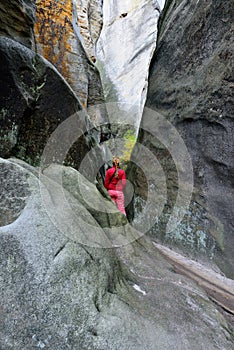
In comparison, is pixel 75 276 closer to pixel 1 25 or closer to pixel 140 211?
pixel 140 211

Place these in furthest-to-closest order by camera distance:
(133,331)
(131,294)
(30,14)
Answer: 1. (30,14)
2. (131,294)
3. (133,331)

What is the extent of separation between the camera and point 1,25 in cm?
493

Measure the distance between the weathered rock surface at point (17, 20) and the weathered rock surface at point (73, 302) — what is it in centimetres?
382

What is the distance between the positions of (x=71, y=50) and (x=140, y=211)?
5.37 meters

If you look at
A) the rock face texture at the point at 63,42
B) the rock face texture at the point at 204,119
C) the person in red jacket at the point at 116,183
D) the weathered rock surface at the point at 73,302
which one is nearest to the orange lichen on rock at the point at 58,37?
the rock face texture at the point at 63,42

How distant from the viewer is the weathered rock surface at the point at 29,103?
13.1 feet

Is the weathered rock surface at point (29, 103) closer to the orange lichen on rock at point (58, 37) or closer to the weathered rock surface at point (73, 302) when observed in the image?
the weathered rock surface at point (73, 302)

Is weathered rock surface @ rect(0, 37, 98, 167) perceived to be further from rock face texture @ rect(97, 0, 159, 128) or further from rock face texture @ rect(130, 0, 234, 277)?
rock face texture @ rect(97, 0, 159, 128)

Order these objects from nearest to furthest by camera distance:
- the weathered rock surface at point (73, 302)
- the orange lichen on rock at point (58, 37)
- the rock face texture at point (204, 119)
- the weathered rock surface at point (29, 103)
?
the weathered rock surface at point (73, 302) < the weathered rock surface at point (29, 103) < the rock face texture at point (204, 119) < the orange lichen on rock at point (58, 37)

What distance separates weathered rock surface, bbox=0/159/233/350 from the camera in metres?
1.97

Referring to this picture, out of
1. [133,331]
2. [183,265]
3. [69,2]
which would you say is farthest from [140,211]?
[69,2]

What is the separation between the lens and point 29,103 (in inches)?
167

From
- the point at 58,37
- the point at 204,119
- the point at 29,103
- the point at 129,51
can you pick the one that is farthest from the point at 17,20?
the point at 129,51

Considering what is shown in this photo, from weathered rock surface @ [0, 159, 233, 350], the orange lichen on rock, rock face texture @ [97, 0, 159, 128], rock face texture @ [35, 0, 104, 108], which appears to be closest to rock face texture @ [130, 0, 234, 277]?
weathered rock surface @ [0, 159, 233, 350]
